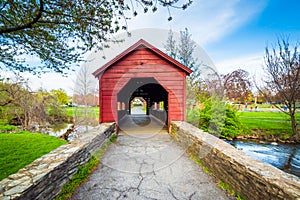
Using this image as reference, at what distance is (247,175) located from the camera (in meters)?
2.10

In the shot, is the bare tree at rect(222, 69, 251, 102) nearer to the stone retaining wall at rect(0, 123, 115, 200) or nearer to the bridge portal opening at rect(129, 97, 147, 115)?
the bridge portal opening at rect(129, 97, 147, 115)

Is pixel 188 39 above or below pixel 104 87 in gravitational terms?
above

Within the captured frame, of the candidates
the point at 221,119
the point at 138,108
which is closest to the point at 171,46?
the point at 221,119

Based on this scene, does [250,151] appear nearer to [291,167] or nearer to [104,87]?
[291,167]

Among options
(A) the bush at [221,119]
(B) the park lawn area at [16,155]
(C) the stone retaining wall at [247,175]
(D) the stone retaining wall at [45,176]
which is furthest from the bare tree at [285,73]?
(B) the park lawn area at [16,155]

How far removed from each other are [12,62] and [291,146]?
14040mm

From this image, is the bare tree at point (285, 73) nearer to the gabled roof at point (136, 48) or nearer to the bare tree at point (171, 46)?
the gabled roof at point (136, 48)

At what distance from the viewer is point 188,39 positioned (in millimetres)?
18906

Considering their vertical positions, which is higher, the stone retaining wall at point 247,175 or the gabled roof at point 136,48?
the gabled roof at point 136,48

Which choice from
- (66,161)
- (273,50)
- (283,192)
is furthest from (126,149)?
(273,50)

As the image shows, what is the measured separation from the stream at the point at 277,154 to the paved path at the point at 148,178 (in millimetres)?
4191

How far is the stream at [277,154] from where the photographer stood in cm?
613

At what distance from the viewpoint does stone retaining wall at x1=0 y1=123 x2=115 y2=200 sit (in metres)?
1.60

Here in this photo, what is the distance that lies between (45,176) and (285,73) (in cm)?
1427
